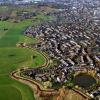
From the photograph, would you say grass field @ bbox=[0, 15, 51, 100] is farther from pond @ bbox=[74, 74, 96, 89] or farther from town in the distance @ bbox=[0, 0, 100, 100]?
pond @ bbox=[74, 74, 96, 89]

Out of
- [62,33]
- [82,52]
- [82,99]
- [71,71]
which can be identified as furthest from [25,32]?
[82,99]

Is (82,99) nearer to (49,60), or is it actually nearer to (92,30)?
(49,60)

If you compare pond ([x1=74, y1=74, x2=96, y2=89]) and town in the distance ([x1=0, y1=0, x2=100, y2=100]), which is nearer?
town in the distance ([x1=0, y1=0, x2=100, y2=100])

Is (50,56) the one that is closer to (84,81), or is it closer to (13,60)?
(13,60)

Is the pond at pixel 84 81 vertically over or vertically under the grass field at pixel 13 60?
over

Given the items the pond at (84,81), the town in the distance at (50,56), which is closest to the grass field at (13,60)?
the town in the distance at (50,56)

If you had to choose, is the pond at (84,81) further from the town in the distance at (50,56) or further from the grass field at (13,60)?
the grass field at (13,60)

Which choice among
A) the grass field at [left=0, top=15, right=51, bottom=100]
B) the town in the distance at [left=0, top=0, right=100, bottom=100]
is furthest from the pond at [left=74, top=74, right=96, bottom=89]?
the grass field at [left=0, top=15, right=51, bottom=100]
